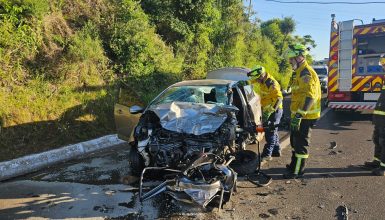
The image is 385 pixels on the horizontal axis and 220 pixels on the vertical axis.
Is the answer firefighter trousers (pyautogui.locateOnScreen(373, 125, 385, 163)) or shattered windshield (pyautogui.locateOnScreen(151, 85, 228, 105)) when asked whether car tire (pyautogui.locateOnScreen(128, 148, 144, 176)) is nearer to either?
shattered windshield (pyautogui.locateOnScreen(151, 85, 228, 105))

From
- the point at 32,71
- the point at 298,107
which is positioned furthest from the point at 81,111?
the point at 298,107

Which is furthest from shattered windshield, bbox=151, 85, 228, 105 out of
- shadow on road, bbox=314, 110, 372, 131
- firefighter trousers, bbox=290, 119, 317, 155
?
shadow on road, bbox=314, 110, 372, 131

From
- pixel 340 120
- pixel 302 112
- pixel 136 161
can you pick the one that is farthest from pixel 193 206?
pixel 340 120

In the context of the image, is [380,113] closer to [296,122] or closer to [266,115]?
[296,122]

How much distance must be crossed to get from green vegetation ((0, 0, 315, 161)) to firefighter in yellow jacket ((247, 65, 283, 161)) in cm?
227

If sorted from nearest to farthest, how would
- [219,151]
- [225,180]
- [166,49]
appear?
1. [225,180]
2. [219,151]
3. [166,49]

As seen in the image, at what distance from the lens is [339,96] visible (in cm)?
1047

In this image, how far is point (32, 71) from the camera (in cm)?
841

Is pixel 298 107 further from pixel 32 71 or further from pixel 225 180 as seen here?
pixel 32 71

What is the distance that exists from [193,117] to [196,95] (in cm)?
110

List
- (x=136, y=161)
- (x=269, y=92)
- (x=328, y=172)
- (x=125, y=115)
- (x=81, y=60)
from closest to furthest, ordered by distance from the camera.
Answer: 1. (x=136, y=161)
2. (x=328, y=172)
3. (x=125, y=115)
4. (x=269, y=92)
5. (x=81, y=60)

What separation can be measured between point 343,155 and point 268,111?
162 centimetres

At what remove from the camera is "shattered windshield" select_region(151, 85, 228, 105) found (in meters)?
6.06

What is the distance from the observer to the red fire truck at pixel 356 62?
10.1 metres
